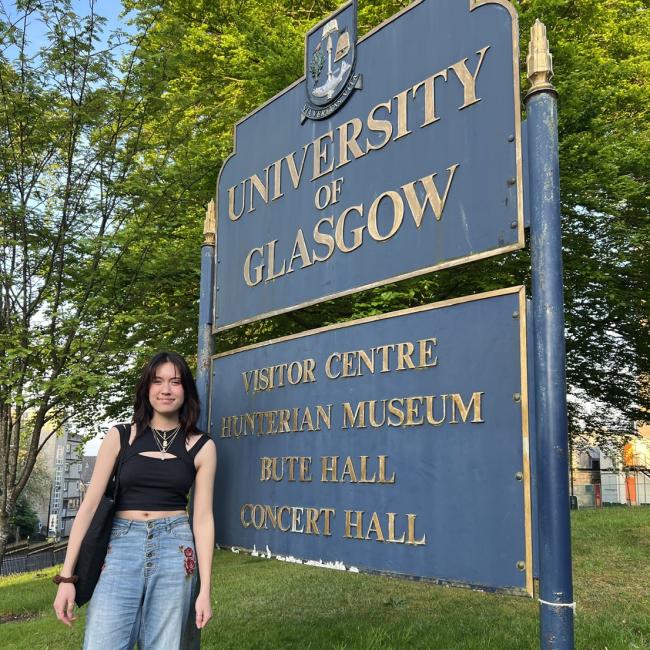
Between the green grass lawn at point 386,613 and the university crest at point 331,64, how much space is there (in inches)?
159

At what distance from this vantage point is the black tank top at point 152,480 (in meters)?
2.91

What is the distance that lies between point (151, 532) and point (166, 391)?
2.07 ft

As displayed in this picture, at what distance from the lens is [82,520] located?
285 cm

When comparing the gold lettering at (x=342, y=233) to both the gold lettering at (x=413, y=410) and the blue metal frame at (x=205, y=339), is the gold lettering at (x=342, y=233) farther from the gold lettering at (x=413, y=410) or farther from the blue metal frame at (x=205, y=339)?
the blue metal frame at (x=205, y=339)

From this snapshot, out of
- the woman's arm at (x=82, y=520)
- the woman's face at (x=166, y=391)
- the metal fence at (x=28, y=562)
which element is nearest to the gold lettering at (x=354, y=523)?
the woman's face at (x=166, y=391)

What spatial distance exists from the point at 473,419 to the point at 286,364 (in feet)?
4.24

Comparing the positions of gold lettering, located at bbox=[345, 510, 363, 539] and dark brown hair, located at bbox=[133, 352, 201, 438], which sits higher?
dark brown hair, located at bbox=[133, 352, 201, 438]

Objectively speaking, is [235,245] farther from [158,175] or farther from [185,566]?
[158,175]

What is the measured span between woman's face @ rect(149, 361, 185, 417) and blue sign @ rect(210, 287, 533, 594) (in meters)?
0.57

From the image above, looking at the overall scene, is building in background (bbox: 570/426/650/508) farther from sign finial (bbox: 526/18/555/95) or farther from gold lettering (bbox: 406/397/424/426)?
sign finial (bbox: 526/18/555/95)

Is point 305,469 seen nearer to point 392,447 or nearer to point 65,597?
point 392,447

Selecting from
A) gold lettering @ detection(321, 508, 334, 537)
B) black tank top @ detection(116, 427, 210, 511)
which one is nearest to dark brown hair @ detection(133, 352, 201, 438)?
black tank top @ detection(116, 427, 210, 511)

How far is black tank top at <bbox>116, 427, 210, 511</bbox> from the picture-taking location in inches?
115

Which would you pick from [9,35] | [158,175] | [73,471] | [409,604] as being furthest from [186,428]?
[73,471]
